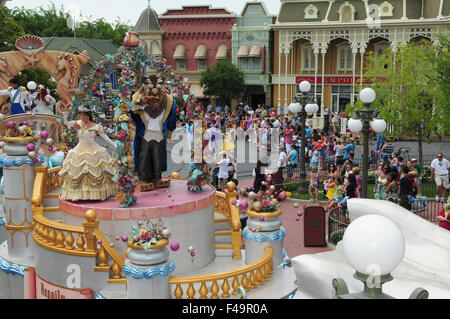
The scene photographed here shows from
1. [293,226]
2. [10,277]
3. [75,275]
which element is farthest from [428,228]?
[293,226]

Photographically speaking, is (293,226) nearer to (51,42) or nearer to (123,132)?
(123,132)

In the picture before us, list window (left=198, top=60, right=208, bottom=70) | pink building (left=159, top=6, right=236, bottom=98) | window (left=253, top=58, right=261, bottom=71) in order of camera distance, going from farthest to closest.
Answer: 1. window (left=198, top=60, right=208, bottom=70)
2. pink building (left=159, top=6, right=236, bottom=98)
3. window (left=253, top=58, right=261, bottom=71)

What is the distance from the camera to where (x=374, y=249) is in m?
3.20

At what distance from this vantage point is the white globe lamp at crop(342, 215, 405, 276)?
3209mm

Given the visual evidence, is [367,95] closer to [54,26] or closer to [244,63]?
[244,63]

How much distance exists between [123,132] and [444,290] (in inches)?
231

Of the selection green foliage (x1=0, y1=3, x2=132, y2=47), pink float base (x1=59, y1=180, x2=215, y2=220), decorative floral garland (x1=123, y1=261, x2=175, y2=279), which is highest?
green foliage (x1=0, y1=3, x2=132, y2=47)

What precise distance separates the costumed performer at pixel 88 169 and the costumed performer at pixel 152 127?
0.57 meters

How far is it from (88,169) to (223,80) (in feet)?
98.6

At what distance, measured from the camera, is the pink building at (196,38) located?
41.6 m

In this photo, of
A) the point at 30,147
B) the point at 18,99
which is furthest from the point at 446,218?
the point at 18,99

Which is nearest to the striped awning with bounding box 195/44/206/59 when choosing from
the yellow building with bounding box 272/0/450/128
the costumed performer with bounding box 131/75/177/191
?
the yellow building with bounding box 272/0/450/128

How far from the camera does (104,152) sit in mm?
9383

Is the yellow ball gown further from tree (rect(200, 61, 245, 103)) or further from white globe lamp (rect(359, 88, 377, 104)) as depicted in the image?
tree (rect(200, 61, 245, 103))
